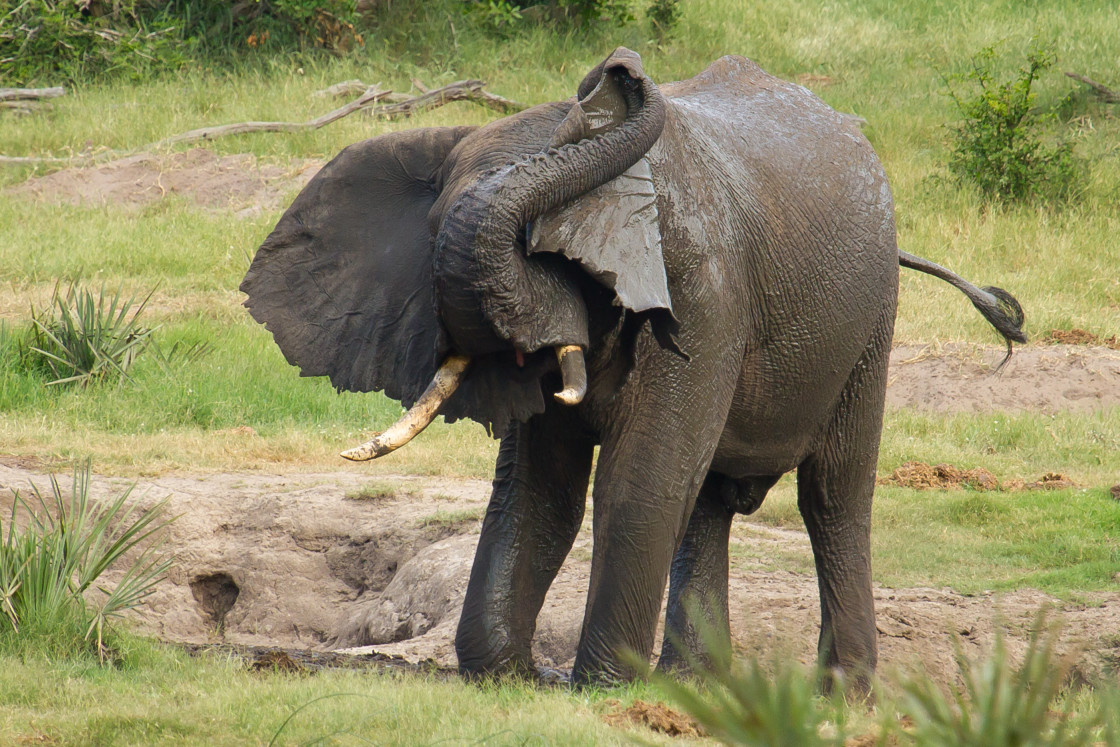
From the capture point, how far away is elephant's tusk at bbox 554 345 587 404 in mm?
4082

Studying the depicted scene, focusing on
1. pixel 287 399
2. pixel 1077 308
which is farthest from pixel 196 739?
pixel 1077 308

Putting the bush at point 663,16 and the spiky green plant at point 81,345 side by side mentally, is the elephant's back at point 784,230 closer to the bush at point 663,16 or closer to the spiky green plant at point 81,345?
the spiky green plant at point 81,345

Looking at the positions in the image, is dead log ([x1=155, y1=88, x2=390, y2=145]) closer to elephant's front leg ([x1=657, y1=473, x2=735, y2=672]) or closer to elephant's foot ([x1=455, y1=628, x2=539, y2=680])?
elephant's front leg ([x1=657, y1=473, x2=735, y2=672])

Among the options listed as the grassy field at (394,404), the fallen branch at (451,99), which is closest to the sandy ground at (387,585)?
the grassy field at (394,404)

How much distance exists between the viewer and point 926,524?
339 inches

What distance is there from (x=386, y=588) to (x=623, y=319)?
3.68 meters

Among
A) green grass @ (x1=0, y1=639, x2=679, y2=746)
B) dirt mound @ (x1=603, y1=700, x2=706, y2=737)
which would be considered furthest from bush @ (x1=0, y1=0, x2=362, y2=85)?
dirt mound @ (x1=603, y1=700, x2=706, y2=737)

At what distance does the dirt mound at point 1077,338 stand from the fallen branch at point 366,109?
7732mm

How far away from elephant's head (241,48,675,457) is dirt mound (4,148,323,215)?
10.7 metres

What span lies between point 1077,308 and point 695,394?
9.86m

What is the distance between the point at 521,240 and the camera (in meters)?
4.13

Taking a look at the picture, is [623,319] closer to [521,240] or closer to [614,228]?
[614,228]

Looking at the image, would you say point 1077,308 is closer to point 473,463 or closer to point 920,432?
point 920,432

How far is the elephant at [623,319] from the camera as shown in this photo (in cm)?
416
